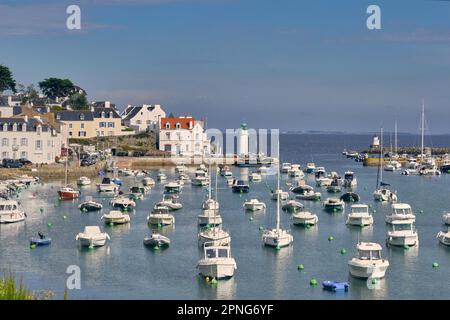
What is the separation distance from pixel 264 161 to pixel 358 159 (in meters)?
16.9

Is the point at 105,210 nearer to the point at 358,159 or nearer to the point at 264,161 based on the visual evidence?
the point at 264,161

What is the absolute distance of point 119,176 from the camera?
52.8 meters

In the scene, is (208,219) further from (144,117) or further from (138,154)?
(144,117)

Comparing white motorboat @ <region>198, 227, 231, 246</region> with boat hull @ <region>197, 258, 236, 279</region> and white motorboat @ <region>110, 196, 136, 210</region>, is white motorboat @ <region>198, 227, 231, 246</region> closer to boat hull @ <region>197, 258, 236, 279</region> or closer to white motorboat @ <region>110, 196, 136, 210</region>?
boat hull @ <region>197, 258, 236, 279</region>

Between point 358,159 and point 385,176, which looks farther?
point 358,159

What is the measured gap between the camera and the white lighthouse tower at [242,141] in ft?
230

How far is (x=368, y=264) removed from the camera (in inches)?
754

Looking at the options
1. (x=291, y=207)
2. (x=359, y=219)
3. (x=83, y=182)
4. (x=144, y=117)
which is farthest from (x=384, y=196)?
(x=144, y=117)

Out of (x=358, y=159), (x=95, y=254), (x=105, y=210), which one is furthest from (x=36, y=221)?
(x=358, y=159)

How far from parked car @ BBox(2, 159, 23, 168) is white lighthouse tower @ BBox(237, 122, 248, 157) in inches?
922

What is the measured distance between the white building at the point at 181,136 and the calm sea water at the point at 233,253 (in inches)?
1200

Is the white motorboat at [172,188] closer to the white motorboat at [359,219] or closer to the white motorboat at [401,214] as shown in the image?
the white motorboat at [359,219]

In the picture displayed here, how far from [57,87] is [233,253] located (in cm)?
5661
